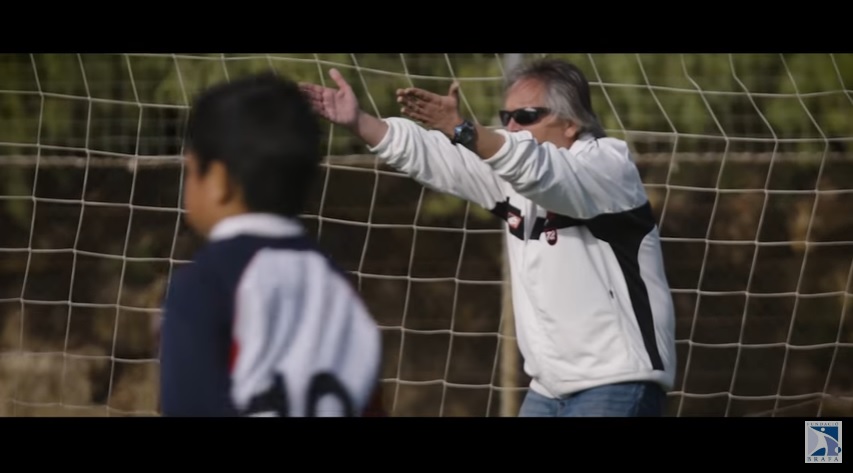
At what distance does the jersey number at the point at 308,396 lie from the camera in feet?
6.45

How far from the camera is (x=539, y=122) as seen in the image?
3754 millimetres

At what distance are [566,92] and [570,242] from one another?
18.9 inches

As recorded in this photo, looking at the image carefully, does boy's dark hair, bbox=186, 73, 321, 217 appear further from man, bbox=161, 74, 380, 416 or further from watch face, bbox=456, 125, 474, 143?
watch face, bbox=456, 125, 474, 143

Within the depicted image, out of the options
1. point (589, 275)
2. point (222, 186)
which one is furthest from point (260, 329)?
point (589, 275)

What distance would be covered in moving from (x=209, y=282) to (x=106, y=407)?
432cm

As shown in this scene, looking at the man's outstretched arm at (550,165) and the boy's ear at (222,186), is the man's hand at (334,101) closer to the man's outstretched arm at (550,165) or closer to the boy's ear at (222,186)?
the man's outstretched arm at (550,165)

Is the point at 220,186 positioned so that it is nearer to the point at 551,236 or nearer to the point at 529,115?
the point at 551,236

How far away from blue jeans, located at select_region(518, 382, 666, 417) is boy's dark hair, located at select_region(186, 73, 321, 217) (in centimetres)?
169

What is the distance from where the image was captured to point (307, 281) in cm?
200

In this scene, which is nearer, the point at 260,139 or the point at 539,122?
the point at 260,139

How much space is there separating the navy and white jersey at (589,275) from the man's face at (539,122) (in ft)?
0.19

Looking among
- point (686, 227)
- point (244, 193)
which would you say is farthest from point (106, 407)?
point (244, 193)

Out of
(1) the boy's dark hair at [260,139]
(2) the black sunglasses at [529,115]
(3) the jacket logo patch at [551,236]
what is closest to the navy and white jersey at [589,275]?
(3) the jacket logo patch at [551,236]

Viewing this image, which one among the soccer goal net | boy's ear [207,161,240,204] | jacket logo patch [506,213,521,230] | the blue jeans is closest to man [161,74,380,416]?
boy's ear [207,161,240,204]
